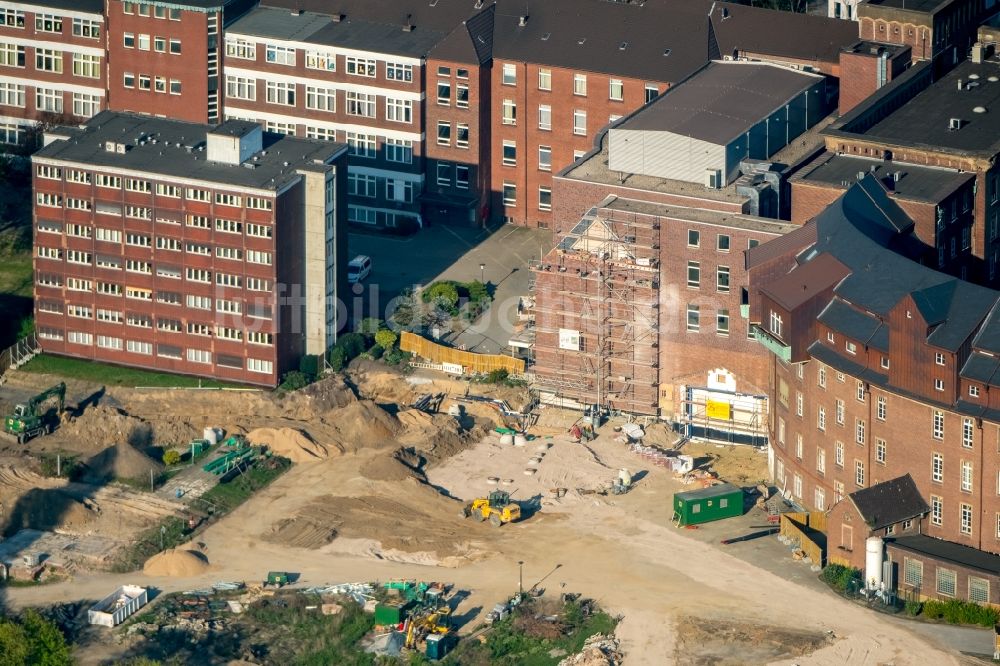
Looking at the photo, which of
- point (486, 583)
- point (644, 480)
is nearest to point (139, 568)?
point (486, 583)

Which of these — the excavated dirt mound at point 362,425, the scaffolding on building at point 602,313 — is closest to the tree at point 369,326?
the excavated dirt mound at point 362,425

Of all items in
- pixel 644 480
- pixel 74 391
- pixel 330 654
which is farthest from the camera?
pixel 74 391

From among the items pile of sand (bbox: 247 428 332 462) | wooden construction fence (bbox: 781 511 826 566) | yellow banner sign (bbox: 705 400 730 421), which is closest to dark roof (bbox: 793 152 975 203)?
yellow banner sign (bbox: 705 400 730 421)

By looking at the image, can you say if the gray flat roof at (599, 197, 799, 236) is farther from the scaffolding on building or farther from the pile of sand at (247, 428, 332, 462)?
the pile of sand at (247, 428, 332, 462)

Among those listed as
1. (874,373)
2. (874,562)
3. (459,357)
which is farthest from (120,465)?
(874,562)

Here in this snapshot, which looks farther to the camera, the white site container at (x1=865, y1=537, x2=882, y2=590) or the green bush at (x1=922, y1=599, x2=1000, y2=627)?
the white site container at (x1=865, y1=537, x2=882, y2=590)

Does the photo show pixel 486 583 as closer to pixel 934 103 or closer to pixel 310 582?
pixel 310 582
